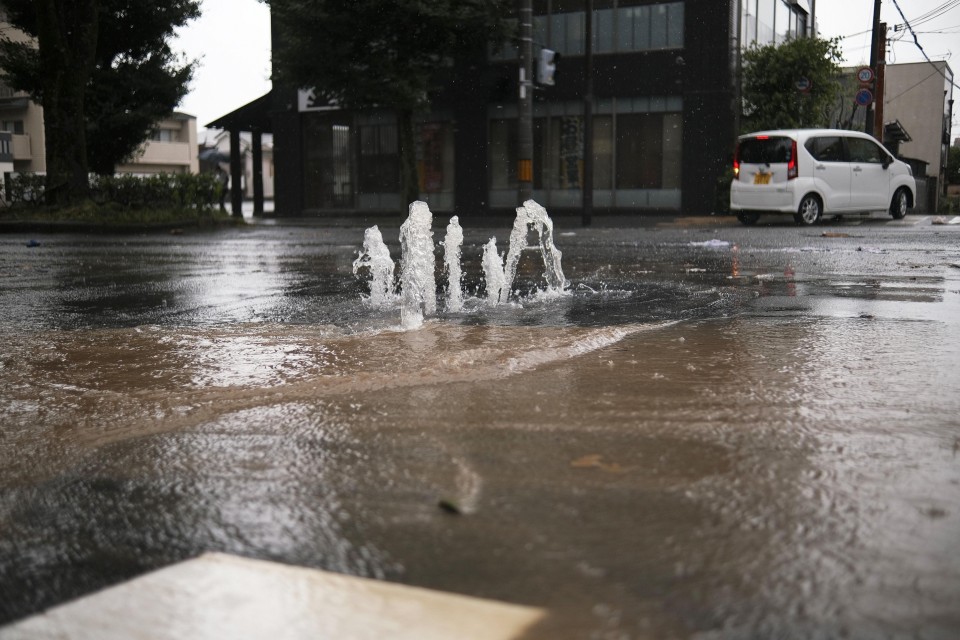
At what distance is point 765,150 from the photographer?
18078mm

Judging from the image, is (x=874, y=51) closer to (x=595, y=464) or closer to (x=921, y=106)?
(x=595, y=464)

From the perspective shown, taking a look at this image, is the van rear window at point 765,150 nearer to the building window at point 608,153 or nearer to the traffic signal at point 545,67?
the traffic signal at point 545,67

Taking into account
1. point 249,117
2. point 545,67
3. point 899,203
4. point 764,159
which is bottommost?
point 899,203

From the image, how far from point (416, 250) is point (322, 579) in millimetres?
4497

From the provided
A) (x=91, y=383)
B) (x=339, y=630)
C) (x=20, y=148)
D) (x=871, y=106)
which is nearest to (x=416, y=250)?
(x=91, y=383)

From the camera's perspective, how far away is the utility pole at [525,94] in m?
17.3

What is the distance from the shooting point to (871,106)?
2459 cm

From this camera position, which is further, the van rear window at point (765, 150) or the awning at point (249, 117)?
the awning at point (249, 117)

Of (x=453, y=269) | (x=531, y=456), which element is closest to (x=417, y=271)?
(x=453, y=269)

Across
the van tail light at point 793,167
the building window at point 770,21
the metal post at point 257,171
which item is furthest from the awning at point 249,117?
the van tail light at point 793,167

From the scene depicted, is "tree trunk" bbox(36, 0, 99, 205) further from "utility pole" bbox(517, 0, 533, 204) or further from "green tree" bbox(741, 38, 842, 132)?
"green tree" bbox(741, 38, 842, 132)

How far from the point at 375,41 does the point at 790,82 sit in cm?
1008

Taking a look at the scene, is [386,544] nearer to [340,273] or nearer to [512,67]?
[340,273]

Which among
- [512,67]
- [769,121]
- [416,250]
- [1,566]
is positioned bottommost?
[1,566]
